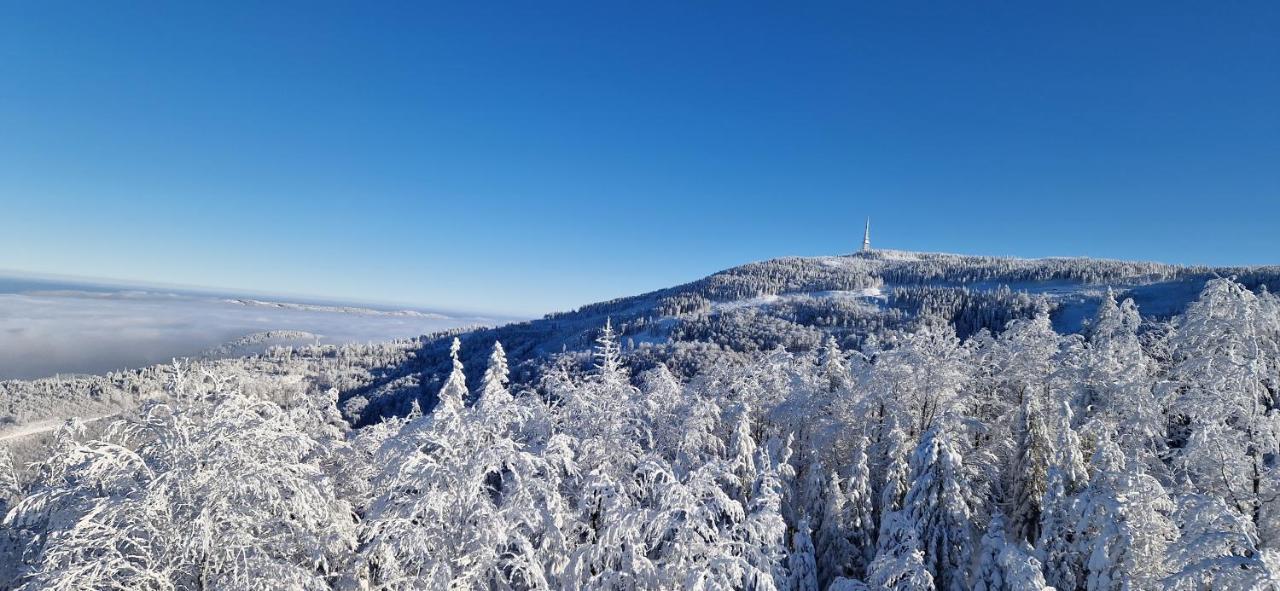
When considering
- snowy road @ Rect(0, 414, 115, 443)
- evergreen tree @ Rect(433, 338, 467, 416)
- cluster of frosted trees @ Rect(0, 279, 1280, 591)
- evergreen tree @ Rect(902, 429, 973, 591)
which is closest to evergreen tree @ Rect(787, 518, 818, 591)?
cluster of frosted trees @ Rect(0, 279, 1280, 591)

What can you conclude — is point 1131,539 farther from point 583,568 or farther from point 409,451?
point 409,451

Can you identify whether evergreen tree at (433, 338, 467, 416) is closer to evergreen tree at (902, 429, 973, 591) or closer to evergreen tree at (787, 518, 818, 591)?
evergreen tree at (787, 518, 818, 591)

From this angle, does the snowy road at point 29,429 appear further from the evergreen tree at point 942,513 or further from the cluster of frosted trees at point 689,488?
the evergreen tree at point 942,513

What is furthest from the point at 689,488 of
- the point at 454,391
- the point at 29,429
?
the point at 29,429

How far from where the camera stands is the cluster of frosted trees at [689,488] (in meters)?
9.53

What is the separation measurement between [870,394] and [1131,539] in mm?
12112

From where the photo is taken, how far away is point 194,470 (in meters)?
9.75

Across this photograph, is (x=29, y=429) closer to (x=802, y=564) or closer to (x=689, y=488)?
(x=802, y=564)

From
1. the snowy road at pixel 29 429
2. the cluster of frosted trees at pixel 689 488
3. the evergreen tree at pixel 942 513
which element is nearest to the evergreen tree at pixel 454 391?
the cluster of frosted trees at pixel 689 488

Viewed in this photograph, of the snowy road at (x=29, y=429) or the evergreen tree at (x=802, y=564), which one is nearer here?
the evergreen tree at (x=802, y=564)

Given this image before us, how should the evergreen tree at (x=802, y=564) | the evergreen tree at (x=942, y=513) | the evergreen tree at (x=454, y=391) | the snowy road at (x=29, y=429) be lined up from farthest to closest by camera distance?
the snowy road at (x=29, y=429)
the evergreen tree at (x=802, y=564)
the evergreen tree at (x=942, y=513)
the evergreen tree at (x=454, y=391)

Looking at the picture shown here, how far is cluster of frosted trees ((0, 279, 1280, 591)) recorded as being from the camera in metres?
9.53

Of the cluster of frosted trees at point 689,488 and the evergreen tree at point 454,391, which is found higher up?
the evergreen tree at point 454,391

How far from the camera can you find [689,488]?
34.2 feet
